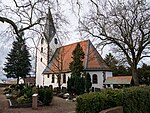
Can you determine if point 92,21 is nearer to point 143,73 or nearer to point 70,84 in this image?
point 70,84

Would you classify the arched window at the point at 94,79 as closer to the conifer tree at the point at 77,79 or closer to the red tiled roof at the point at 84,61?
the red tiled roof at the point at 84,61

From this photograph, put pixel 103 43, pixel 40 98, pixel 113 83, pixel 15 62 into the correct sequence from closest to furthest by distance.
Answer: pixel 40 98, pixel 103 43, pixel 113 83, pixel 15 62

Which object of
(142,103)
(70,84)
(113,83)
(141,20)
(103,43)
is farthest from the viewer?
(113,83)

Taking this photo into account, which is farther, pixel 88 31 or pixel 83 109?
pixel 88 31

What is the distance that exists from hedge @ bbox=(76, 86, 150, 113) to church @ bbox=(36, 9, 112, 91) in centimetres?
2123

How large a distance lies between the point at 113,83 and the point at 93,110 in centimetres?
3720

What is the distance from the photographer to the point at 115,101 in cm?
905

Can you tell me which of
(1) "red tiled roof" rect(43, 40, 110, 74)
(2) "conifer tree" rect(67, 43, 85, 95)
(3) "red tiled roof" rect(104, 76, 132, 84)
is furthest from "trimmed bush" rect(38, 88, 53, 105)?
(3) "red tiled roof" rect(104, 76, 132, 84)

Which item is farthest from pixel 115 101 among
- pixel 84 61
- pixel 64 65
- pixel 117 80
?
pixel 64 65

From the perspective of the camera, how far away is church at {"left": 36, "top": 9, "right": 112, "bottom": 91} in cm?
4269

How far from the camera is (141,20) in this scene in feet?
73.4

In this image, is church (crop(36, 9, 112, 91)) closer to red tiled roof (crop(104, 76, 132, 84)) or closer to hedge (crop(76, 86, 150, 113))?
red tiled roof (crop(104, 76, 132, 84))

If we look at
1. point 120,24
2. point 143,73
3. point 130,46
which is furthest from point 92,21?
point 143,73

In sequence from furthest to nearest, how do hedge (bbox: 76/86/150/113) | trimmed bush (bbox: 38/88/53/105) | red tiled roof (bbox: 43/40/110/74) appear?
1. red tiled roof (bbox: 43/40/110/74)
2. trimmed bush (bbox: 38/88/53/105)
3. hedge (bbox: 76/86/150/113)
